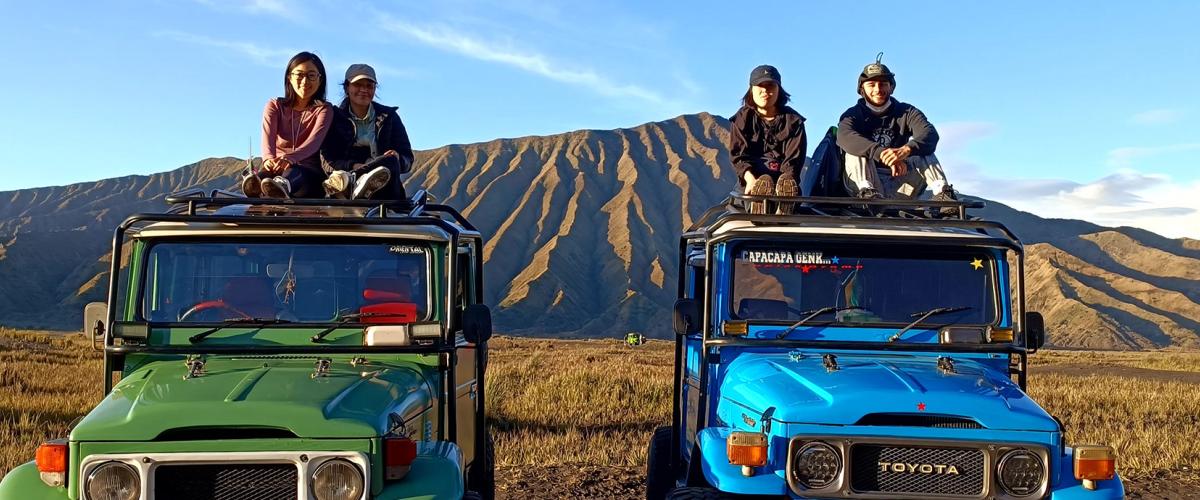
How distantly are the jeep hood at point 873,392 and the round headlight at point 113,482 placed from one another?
272 cm

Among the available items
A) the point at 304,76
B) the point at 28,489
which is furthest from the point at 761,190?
the point at 28,489

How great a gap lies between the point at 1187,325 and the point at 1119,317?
6.26m

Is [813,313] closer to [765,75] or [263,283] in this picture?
[765,75]

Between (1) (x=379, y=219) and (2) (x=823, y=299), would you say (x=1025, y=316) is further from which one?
(1) (x=379, y=219)

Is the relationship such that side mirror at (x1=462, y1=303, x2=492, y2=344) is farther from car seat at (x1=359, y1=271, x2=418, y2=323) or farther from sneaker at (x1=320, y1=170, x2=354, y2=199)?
sneaker at (x1=320, y1=170, x2=354, y2=199)

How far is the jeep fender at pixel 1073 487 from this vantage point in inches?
191

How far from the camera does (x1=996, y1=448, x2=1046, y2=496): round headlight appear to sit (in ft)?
15.9

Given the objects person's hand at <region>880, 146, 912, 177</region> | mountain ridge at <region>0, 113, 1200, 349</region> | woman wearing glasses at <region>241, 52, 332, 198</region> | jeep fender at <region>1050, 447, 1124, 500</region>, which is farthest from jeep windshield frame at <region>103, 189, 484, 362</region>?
mountain ridge at <region>0, 113, 1200, 349</region>

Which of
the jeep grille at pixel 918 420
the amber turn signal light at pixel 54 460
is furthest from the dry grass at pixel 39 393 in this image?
the jeep grille at pixel 918 420

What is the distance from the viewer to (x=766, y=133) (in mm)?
7551

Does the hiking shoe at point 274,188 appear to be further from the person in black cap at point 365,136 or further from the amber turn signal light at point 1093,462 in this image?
the amber turn signal light at point 1093,462

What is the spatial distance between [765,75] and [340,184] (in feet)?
9.54

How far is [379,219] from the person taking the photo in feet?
18.7

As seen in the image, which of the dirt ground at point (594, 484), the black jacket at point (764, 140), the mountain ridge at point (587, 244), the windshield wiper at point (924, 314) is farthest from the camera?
the mountain ridge at point (587, 244)
